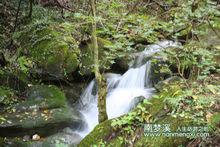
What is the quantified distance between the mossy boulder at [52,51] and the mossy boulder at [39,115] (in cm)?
90

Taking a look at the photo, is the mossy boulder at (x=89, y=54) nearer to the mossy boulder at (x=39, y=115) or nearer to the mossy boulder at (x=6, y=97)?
the mossy boulder at (x=39, y=115)

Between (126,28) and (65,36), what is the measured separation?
3.75 m

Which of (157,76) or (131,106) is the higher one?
(157,76)

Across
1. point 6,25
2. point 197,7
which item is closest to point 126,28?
point 197,7

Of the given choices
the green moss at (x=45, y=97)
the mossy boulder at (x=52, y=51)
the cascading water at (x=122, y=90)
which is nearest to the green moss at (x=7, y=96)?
the green moss at (x=45, y=97)

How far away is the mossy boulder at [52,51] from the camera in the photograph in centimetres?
834

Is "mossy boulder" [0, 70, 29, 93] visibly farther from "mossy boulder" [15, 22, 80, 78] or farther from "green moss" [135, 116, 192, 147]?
"green moss" [135, 116, 192, 147]

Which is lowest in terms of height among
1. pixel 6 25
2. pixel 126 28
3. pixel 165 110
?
pixel 165 110

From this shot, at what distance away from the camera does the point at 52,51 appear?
27.5 feet

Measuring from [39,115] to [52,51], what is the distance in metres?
2.18

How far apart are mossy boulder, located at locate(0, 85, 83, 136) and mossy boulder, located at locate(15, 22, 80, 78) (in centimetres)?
90

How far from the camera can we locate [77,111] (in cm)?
763

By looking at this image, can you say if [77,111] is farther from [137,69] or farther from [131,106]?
[137,69]

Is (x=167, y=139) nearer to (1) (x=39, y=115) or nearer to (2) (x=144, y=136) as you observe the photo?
(2) (x=144, y=136)
